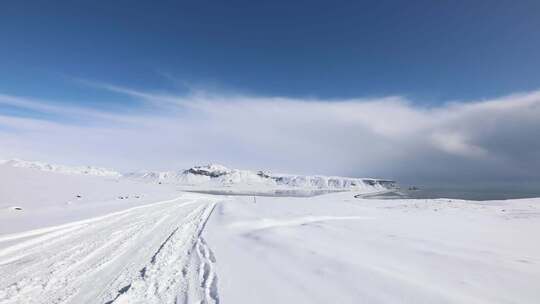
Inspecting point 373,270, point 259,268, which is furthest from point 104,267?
point 373,270

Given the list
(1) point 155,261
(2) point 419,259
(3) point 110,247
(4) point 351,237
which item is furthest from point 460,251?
(3) point 110,247

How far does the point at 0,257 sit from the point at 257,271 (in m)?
6.20

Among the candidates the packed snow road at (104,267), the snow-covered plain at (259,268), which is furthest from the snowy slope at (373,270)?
the packed snow road at (104,267)

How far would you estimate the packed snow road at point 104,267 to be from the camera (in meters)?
4.92

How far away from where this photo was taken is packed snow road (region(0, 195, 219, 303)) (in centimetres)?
492

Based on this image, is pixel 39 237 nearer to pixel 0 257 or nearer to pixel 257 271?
pixel 0 257

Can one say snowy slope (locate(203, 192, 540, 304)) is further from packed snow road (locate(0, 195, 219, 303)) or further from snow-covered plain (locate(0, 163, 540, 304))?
packed snow road (locate(0, 195, 219, 303))

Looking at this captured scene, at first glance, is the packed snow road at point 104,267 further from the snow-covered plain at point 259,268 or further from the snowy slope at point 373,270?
the snowy slope at point 373,270

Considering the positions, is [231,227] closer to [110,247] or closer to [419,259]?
[110,247]

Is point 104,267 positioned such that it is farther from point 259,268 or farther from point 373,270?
point 373,270

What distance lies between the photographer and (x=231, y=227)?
13492mm

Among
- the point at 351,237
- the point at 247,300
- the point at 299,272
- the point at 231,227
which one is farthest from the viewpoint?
the point at 231,227

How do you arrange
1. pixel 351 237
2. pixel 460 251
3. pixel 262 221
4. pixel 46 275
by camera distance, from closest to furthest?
1. pixel 46 275
2. pixel 460 251
3. pixel 351 237
4. pixel 262 221

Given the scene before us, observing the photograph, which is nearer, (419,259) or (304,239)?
(419,259)
